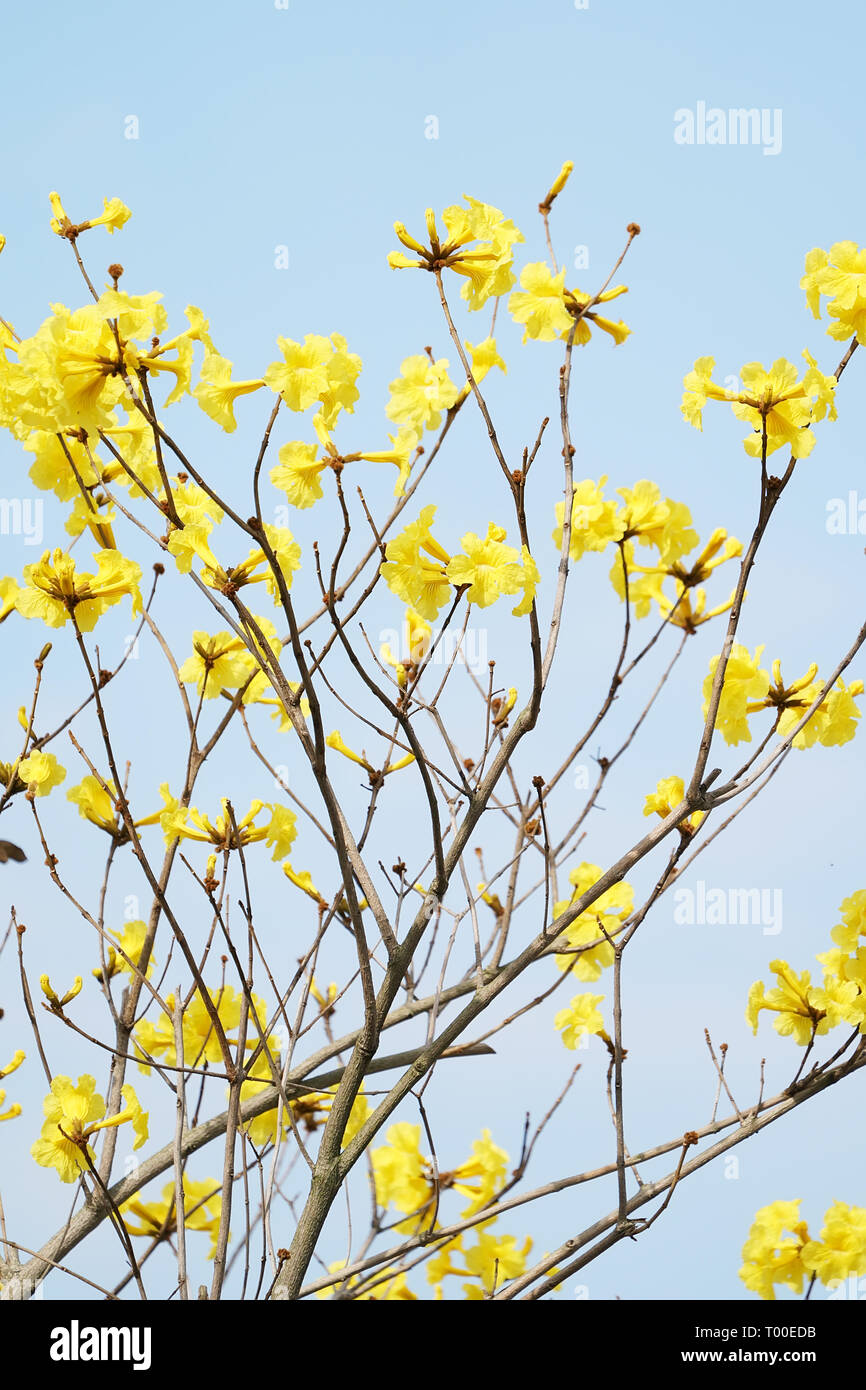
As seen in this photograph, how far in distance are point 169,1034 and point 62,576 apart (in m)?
1.34

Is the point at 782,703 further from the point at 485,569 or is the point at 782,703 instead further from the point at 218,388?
the point at 218,388

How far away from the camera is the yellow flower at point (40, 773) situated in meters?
2.73

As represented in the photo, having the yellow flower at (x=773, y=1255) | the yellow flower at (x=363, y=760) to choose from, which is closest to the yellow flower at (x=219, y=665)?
the yellow flower at (x=363, y=760)

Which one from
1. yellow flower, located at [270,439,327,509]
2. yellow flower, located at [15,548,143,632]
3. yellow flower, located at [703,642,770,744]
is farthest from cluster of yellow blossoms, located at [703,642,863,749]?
yellow flower, located at [15,548,143,632]

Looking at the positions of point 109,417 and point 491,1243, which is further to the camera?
point 491,1243

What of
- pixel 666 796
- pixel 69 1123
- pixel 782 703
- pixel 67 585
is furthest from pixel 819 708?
pixel 69 1123

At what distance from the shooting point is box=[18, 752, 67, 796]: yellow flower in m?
2.73

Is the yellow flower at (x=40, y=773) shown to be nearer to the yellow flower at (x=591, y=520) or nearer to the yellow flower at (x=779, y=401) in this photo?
the yellow flower at (x=591, y=520)

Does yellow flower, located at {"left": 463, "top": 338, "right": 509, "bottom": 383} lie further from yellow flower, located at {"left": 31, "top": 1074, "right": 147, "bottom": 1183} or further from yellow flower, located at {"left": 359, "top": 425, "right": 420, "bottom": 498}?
yellow flower, located at {"left": 31, "top": 1074, "right": 147, "bottom": 1183}

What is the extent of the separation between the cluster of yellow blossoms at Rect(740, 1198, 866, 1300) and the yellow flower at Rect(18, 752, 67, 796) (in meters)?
1.96

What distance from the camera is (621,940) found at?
6.94 ft

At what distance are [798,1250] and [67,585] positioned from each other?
7.15 ft
